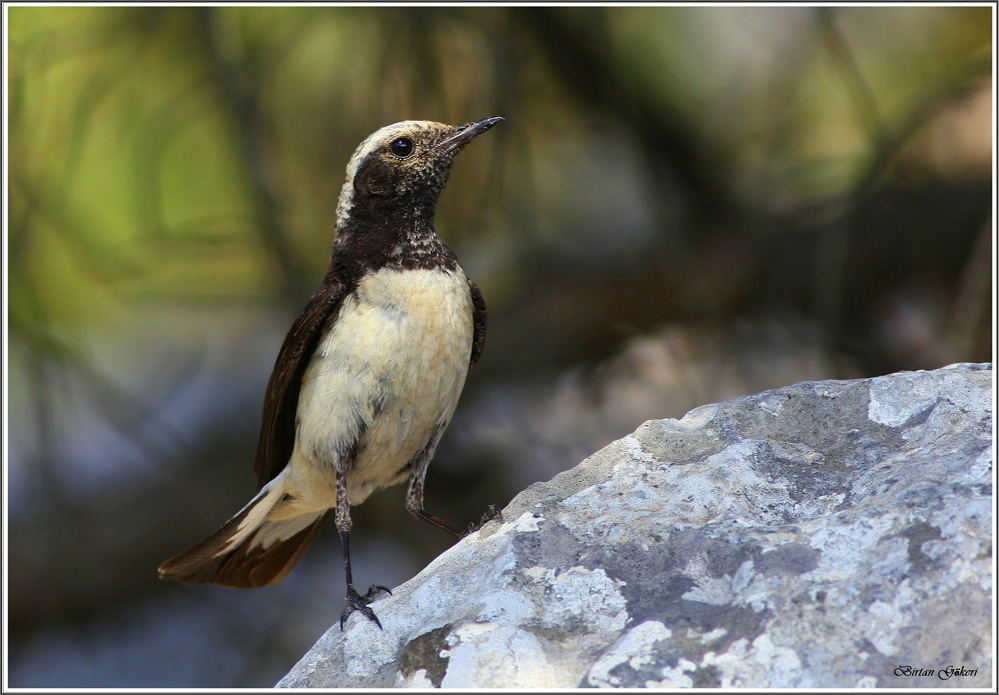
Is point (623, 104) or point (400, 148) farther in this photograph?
point (623, 104)

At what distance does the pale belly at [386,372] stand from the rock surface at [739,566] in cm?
79

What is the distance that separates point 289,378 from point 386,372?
487 mm


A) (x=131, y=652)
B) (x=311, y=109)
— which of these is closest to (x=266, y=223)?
(x=311, y=109)

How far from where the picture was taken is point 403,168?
4.08 metres

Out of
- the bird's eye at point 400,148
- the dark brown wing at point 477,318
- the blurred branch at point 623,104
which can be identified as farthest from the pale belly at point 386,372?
the blurred branch at point 623,104

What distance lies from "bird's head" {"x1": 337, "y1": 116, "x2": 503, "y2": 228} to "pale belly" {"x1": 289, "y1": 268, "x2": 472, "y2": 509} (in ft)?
1.22

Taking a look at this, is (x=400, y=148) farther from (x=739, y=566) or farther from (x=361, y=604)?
(x=739, y=566)

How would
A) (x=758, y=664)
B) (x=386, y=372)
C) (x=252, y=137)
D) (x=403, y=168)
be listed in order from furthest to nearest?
(x=252, y=137)
(x=403, y=168)
(x=386, y=372)
(x=758, y=664)

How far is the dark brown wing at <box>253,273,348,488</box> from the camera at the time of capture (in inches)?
151

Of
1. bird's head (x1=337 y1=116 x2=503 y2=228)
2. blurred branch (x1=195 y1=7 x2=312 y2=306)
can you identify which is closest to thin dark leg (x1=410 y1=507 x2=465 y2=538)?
bird's head (x1=337 y1=116 x2=503 y2=228)

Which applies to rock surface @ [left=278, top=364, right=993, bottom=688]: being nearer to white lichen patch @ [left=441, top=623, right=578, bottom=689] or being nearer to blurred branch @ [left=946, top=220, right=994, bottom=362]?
white lichen patch @ [left=441, top=623, right=578, bottom=689]

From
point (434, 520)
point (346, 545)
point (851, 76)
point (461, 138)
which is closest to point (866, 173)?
point (851, 76)

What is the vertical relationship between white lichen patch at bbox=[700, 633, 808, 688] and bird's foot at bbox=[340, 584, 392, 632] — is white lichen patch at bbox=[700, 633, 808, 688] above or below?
above

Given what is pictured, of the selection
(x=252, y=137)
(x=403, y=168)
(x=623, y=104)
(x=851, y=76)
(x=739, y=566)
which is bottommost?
(x=739, y=566)
